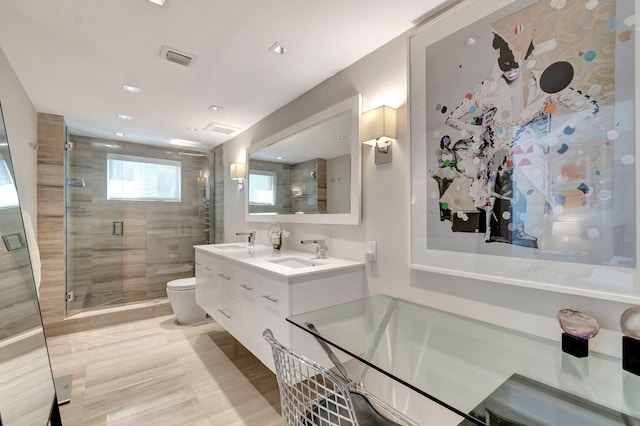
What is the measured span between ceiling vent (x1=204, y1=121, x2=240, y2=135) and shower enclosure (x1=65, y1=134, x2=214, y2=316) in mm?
1069

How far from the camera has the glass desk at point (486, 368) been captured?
0.80m

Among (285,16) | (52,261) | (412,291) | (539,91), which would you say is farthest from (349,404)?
(52,261)

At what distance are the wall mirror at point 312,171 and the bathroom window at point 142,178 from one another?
68.9 inches

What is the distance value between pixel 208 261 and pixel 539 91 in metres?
2.86

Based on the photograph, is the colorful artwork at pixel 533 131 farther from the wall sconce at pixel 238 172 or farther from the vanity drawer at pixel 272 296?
the wall sconce at pixel 238 172

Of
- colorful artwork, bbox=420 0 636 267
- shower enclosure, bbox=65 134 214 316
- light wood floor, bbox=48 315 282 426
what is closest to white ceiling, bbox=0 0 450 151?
colorful artwork, bbox=420 0 636 267

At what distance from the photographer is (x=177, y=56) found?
1.95 meters

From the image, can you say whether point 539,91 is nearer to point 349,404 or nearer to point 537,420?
point 537,420

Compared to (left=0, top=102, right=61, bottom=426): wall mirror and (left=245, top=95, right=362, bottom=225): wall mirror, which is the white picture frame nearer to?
(left=245, top=95, right=362, bottom=225): wall mirror

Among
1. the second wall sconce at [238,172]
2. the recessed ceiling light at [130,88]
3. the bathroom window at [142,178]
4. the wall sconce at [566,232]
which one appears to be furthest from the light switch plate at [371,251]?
the bathroom window at [142,178]

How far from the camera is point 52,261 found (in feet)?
10.1

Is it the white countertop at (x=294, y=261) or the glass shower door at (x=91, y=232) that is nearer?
the white countertop at (x=294, y=261)

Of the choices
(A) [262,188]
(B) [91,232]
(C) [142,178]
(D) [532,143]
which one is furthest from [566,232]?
(B) [91,232]

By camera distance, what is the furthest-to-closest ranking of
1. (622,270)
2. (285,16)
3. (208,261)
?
(208,261), (285,16), (622,270)
